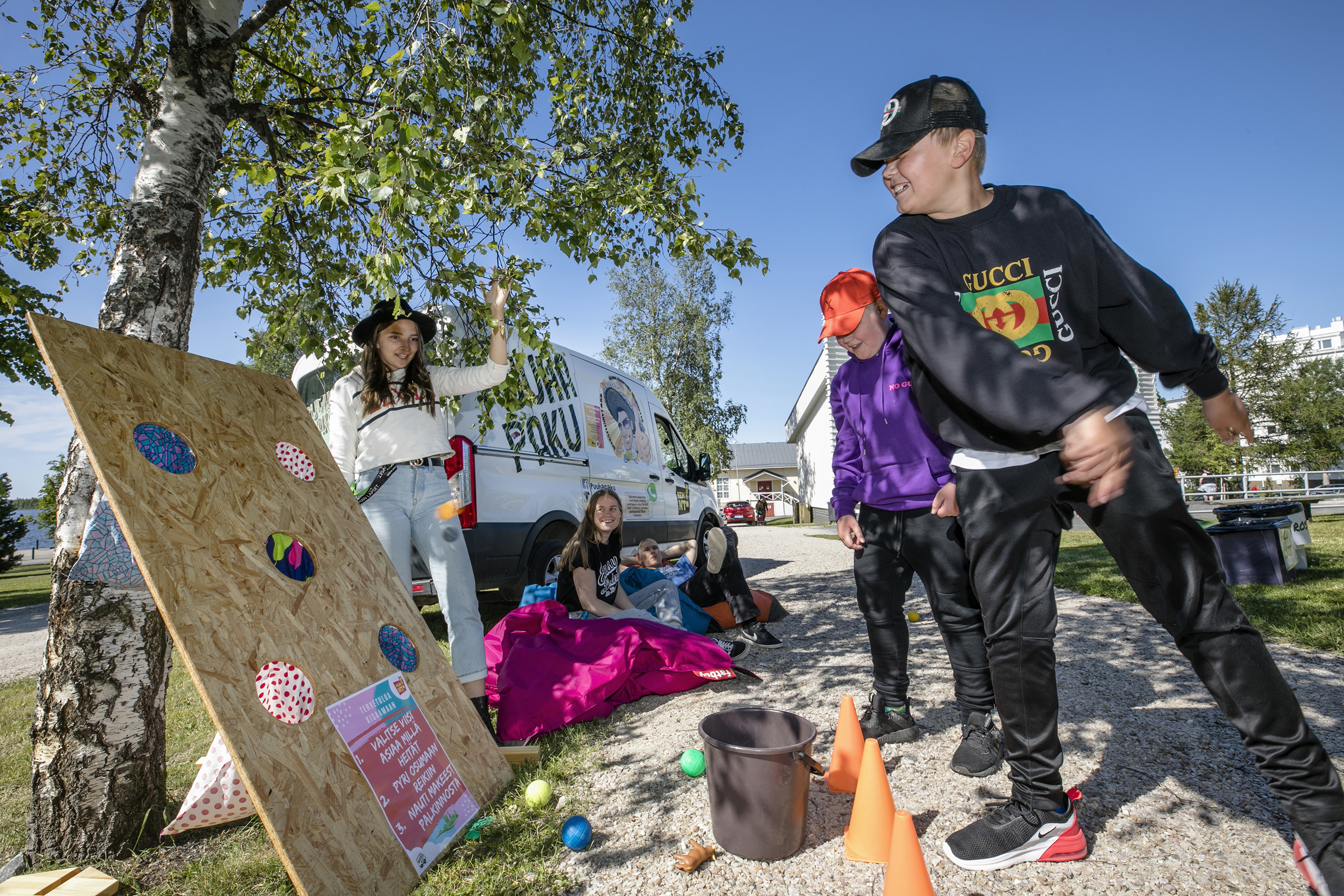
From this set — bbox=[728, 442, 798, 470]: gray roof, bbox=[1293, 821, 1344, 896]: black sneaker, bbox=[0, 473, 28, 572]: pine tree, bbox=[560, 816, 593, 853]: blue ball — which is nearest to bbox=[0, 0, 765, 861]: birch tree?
bbox=[560, 816, 593, 853]: blue ball

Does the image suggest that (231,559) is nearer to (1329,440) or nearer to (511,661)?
(511,661)

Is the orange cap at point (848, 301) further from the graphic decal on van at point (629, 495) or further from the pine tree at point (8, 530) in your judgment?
the pine tree at point (8, 530)

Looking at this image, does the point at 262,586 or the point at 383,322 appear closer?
the point at 262,586

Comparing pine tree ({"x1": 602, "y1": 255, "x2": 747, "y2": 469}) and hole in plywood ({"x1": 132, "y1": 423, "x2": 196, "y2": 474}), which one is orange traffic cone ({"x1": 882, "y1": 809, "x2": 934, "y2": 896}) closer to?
hole in plywood ({"x1": 132, "y1": 423, "x2": 196, "y2": 474})

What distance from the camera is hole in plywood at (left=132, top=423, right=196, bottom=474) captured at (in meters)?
1.98

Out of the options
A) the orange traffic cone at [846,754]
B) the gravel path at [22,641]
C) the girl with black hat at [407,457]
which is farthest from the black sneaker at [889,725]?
the gravel path at [22,641]

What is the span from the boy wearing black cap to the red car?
30.8 meters

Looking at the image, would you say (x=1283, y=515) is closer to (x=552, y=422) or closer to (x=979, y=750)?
(x=979, y=750)

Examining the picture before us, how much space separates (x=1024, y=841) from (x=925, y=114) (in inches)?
84.1

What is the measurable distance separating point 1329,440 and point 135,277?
41304 millimetres

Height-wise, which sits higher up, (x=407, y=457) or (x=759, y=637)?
(x=407, y=457)

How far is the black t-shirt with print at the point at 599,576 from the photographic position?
4.45 metres

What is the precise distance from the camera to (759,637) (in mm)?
4719

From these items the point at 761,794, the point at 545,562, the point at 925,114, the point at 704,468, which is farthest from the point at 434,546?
the point at 704,468
